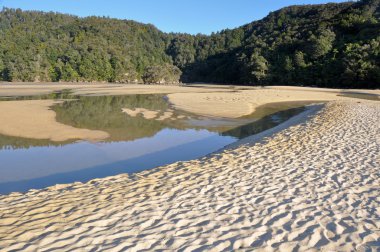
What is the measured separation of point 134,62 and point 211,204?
433 ft

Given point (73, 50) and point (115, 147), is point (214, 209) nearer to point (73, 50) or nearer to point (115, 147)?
point (115, 147)

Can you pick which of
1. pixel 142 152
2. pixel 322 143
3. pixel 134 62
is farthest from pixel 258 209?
pixel 134 62

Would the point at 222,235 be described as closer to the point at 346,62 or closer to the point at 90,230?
the point at 90,230

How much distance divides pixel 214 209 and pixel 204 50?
160 meters

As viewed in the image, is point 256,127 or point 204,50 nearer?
point 256,127

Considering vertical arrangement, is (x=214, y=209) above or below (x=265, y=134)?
below

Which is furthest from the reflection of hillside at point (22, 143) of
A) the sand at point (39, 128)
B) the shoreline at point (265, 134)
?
the shoreline at point (265, 134)

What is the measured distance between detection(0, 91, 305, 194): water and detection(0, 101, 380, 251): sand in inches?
109

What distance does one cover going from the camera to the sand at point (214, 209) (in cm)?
504

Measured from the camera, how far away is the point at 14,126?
1845cm

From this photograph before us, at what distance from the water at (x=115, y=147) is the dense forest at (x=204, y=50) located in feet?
195

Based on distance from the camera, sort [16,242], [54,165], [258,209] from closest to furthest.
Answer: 1. [16,242]
2. [258,209]
3. [54,165]

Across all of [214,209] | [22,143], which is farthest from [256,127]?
[214,209]

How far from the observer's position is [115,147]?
570 inches
